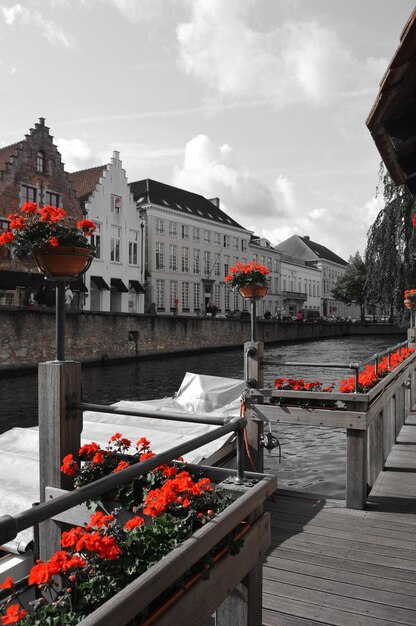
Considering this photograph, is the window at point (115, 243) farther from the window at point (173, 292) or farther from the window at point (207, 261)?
the window at point (207, 261)

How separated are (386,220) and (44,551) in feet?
61.5

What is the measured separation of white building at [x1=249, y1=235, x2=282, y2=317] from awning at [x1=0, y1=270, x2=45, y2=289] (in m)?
33.6

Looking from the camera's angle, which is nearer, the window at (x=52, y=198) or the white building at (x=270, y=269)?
the window at (x=52, y=198)

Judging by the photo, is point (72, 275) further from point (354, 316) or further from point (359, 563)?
point (354, 316)

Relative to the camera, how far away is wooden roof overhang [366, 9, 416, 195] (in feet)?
9.46

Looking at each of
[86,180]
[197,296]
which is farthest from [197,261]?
[86,180]

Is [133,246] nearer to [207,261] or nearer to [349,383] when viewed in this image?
[207,261]

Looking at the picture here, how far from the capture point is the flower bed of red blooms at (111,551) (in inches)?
61.1

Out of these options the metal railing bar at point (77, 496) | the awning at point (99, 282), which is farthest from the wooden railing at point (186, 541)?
the awning at point (99, 282)

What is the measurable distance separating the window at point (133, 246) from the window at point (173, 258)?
580 centimetres

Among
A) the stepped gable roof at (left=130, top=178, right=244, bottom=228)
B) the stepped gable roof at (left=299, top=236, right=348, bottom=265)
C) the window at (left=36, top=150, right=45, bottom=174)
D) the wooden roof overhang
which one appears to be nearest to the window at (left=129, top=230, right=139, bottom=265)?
the stepped gable roof at (left=130, top=178, right=244, bottom=228)

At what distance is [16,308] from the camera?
22.4 m

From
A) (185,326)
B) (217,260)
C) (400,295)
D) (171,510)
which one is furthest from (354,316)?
(171,510)

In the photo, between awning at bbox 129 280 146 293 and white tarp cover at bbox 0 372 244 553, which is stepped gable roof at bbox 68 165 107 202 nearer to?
awning at bbox 129 280 146 293
